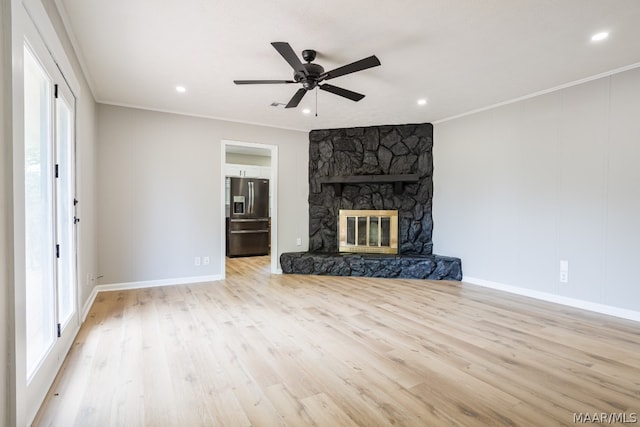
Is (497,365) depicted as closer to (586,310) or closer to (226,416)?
(226,416)

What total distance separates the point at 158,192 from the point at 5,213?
3343 millimetres

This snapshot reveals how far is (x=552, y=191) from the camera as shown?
3.81 meters

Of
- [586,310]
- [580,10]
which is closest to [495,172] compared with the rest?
[586,310]

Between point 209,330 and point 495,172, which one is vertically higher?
point 495,172

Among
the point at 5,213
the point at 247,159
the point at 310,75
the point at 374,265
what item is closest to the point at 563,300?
the point at 374,265

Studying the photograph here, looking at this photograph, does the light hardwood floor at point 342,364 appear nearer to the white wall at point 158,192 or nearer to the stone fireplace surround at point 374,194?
the white wall at point 158,192

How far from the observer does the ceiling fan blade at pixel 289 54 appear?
225cm

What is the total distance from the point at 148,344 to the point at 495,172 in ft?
15.3

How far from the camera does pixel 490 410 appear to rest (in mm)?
1727

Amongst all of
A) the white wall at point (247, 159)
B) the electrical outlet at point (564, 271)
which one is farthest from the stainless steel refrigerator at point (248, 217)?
the electrical outlet at point (564, 271)

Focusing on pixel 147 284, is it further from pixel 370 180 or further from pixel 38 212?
pixel 370 180

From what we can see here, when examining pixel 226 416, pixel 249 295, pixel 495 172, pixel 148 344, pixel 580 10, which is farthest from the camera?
pixel 495 172

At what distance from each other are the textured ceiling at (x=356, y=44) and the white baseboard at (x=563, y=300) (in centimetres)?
250

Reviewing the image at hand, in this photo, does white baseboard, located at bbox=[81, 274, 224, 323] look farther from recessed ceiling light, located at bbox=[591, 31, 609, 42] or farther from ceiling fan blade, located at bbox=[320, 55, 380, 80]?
recessed ceiling light, located at bbox=[591, 31, 609, 42]
